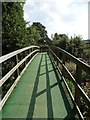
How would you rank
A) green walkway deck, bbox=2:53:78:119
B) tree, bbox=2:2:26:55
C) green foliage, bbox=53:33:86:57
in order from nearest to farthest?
green walkway deck, bbox=2:53:78:119
tree, bbox=2:2:26:55
green foliage, bbox=53:33:86:57

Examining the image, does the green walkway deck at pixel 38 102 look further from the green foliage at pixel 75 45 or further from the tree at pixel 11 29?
the green foliage at pixel 75 45

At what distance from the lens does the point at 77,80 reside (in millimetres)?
4852

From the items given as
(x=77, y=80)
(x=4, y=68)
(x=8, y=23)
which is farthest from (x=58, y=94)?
(x=8, y=23)

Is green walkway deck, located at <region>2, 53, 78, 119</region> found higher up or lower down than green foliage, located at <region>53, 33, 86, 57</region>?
lower down

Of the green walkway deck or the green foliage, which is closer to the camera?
the green walkway deck

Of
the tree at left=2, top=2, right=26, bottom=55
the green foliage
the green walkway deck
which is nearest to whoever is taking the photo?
the green walkway deck

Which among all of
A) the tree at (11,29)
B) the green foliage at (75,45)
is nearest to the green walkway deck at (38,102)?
the tree at (11,29)

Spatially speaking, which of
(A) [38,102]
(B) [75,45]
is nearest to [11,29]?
(A) [38,102]

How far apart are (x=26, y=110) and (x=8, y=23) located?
1330 centimetres

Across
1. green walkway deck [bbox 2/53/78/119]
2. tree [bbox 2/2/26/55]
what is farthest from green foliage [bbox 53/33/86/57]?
green walkway deck [bbox 2/53/78/119]

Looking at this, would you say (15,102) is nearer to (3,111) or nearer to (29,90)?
(3,111)

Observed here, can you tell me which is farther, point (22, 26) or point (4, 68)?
point (22, 26)

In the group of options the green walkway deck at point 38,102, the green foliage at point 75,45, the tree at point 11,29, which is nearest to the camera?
the green walkway deck at point 38,102

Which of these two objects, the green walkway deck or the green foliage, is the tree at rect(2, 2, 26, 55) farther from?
the green foliage
